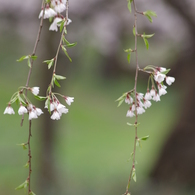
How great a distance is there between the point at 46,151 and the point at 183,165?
1.50 metres

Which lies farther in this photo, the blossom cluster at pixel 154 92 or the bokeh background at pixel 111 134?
the bokeh background at pixel 111 134

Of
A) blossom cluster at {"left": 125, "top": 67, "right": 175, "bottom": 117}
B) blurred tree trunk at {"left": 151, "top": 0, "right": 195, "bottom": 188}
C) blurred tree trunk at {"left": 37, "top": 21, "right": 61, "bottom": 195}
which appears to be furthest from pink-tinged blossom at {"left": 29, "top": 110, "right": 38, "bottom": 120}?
blurred tree trunk at {"left": 151, "top": 0, "right": 195, "bottom": 188}

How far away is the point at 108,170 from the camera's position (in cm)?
577

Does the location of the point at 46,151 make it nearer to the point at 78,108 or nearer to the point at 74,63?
the point at 74,63

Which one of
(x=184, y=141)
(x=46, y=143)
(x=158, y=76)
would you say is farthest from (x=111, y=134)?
(x=158, y=76)

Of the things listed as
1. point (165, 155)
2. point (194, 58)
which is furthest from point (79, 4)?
point (165, 155)

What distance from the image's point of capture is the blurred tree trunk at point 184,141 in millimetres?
4746

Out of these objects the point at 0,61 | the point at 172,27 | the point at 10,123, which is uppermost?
the point at 172,27

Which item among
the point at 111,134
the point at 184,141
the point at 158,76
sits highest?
the point at 158,76

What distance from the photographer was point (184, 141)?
4805mm

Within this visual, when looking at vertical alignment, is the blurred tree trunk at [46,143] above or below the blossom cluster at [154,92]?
below

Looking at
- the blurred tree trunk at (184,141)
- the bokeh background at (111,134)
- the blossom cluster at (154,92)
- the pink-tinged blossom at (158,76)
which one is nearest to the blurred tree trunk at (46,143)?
the bokeh background at (111,134)

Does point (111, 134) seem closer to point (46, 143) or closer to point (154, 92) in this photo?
point (46, 143)

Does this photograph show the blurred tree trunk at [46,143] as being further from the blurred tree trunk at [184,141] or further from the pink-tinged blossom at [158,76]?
the pink-tinged blossom at [158,76]
